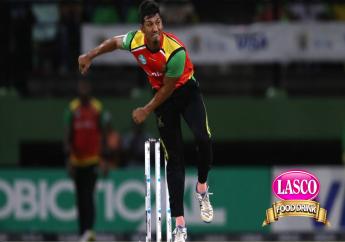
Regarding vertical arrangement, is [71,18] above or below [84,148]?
above

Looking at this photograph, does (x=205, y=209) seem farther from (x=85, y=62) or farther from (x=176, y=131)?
(x=85, y=62)

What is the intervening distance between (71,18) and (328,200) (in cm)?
524

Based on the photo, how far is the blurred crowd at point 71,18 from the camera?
61.9 feet

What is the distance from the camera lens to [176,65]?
11070 millimetres

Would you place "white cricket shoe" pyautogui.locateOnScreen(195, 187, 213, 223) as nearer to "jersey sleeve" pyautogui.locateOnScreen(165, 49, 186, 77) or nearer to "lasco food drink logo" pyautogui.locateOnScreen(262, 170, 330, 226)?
"lasco food drink logo" pyautogui.locateOnScreen(262, 170, 330, 226)

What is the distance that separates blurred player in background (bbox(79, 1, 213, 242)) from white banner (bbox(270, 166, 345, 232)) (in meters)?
6.20

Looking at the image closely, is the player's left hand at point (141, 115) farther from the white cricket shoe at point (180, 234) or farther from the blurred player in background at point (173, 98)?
the white cricket shoe at point (180, 234)

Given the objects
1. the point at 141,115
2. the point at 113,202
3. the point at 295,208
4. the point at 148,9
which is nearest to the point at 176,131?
the point at 141,115

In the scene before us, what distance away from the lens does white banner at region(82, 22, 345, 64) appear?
61.3 ft

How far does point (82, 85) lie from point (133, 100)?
2.68m

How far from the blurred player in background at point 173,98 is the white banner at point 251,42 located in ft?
23.5

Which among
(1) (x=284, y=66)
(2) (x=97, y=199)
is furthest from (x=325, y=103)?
(2) (x=97, y=199)

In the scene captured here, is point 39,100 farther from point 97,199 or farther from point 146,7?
point 146,7

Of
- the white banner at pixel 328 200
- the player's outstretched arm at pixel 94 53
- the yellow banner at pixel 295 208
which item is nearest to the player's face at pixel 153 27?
the player's outstretched arm at pixel 94 53
